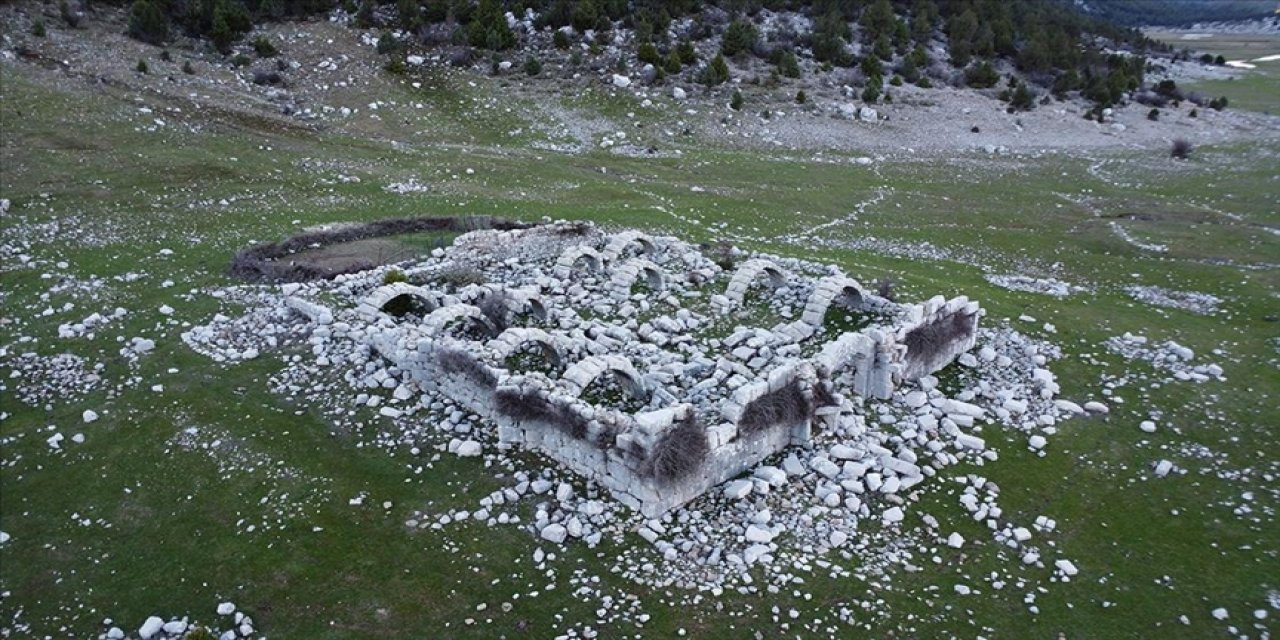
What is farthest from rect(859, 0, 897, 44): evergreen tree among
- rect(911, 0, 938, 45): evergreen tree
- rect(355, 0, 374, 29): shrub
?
rect(355, 0, 374, 29): shrub

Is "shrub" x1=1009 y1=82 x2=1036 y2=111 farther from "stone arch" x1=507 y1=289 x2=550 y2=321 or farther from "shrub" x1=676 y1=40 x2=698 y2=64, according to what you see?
"stone arch" x1=507 y1=289 x2=550 y2=321

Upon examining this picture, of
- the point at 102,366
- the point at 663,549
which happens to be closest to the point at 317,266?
the point at 102,366

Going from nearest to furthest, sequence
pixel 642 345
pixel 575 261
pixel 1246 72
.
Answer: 1. pixel 642 345
2. pixel 575 261
3. pixel 1246 72

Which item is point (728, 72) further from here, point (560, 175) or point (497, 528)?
point (497, 528)

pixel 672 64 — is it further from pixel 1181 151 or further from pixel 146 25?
pixel 146 25

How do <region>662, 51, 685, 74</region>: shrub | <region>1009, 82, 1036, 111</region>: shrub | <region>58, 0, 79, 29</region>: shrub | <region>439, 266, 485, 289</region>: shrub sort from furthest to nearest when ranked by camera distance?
<region>1009, 82, 1036, 111</region>: shrub < <region>662, 51, 685, 74</region>: shrub < <region>58, 0, 79, 29</region>: shrub < <region>439, 266, 485, 289</region>: shrub

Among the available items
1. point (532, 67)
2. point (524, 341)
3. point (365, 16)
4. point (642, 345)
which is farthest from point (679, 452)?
point (365, 16)
